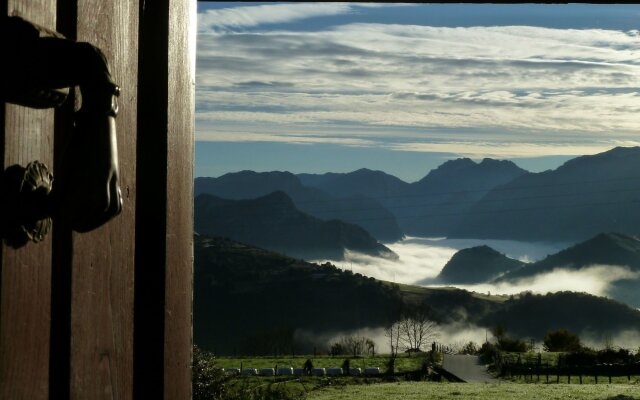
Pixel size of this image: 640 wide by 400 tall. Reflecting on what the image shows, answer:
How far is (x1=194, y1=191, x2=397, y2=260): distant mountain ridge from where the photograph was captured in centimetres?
17512

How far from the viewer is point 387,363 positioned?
33000mm

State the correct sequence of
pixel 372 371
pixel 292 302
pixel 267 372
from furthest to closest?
pixel 292 302
pixel 372 371
pixel 267 372

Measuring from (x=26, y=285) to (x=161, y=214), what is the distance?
0.33m

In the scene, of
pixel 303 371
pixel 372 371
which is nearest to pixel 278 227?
pixel 303 371

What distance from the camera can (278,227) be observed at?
179 metres

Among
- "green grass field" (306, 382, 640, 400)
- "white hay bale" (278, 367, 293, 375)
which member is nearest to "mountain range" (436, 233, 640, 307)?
"white hay bale" (278, 367, 293, 375)

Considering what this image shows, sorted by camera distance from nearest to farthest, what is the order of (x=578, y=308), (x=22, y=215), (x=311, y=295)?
(x=22, y=215)
(x=311, y=295)
(x=578, y=308)

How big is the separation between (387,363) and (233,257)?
61.0 metres

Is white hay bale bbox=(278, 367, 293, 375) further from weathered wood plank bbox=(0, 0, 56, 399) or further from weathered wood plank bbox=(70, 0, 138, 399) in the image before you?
weathered wood plank bbox=(0, 0, 56, 399)

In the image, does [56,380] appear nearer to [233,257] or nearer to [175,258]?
[175,258]

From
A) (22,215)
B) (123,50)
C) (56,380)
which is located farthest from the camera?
(123,50)

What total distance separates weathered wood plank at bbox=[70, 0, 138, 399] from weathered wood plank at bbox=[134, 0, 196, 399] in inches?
2.1

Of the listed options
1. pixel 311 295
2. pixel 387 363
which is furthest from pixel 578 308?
pixel 387 363

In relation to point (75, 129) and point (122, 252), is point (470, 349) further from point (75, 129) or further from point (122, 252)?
point (75, 129)
